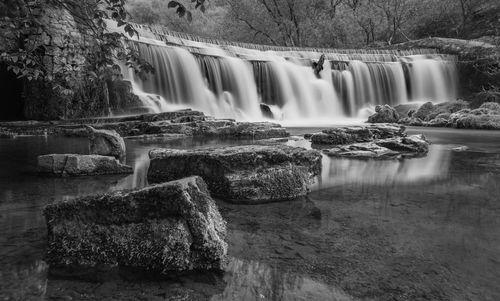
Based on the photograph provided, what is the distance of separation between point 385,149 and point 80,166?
6.12 metres

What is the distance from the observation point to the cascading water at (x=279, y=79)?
1983 centimetres

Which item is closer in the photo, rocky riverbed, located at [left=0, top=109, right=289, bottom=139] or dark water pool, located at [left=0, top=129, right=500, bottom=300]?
dark water pool, located at [left=0, top=129, right=500, bottom=300]

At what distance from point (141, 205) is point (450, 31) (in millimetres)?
46907

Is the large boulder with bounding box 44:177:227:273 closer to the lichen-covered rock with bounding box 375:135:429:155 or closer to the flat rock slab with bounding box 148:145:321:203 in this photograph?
the flat rock slab with bounding box 148:145:321:203

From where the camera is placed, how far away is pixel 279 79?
24.6m

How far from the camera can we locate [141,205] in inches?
106

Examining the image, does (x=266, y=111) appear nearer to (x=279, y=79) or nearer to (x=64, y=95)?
(x=279, y=79)

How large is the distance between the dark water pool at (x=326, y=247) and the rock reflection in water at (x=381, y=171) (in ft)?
0.24

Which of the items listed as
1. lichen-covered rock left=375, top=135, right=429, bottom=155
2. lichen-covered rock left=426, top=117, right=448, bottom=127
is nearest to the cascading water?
lichen-covered rock left=426, top=117, right=448, bottom=127

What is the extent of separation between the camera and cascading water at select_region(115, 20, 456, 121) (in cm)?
1983

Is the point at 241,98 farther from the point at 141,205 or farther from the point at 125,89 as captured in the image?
the point at 141,205

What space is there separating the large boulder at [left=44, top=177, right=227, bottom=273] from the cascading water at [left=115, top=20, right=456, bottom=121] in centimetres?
1486

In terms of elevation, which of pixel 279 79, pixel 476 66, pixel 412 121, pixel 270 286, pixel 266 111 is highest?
pixel 476 66

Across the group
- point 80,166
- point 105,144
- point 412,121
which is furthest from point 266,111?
point 80,166
